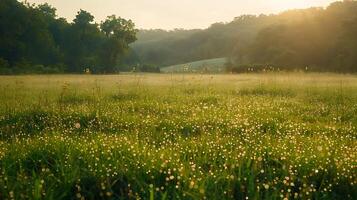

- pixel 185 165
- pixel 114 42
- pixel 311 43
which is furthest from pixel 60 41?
pixel 185 165

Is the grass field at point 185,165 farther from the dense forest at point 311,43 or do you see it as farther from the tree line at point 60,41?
the tree line at point 60,41

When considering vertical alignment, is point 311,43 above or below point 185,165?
above

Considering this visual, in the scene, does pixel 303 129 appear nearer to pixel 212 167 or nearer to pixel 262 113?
pixel 262 113

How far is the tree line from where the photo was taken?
6881cm

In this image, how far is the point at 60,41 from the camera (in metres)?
85.7

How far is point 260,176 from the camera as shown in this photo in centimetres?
504

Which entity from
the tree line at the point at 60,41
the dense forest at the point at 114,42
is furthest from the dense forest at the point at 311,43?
the tree line at the point at 60,41

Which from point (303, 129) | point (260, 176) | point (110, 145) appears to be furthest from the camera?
point (303, 129)

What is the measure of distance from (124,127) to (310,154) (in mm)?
4070

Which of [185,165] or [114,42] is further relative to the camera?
[114,42]

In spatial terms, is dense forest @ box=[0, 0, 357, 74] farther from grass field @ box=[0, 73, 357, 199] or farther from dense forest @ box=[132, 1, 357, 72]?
grass field @ box=[0, 73, 357, 199]

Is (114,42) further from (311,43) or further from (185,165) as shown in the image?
(185,165)

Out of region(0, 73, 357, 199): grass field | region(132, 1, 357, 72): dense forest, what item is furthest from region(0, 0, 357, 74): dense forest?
region(0, 73, 357, 199): grass field

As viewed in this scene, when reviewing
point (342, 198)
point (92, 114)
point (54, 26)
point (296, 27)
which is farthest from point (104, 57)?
point (342, 198)
